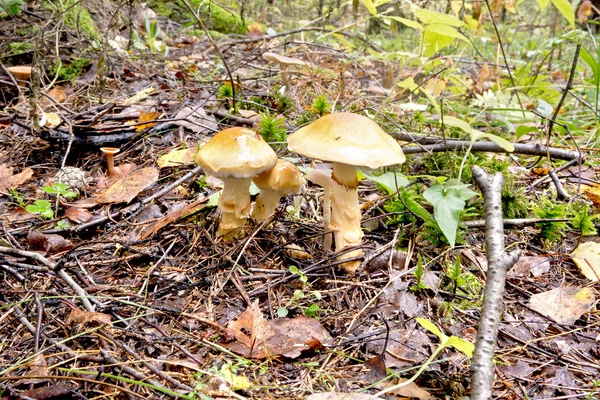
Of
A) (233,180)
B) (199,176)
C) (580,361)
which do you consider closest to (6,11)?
(199,176)

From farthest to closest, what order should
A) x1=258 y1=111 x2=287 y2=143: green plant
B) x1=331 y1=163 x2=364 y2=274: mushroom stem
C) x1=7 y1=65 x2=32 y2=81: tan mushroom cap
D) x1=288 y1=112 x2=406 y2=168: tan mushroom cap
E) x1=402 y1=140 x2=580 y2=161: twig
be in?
x1=7 y1=65 x2=32 y2=81: tan mushroom cap
x1=258 y1=111 x2=287 y2=143: green plant
x1=402 y1=140 x2=580 y2=161: twig
x1=331 y1=163 x2=364 y2=274: mushroom stem
x1=288 y1=112 x2=406 y2=168: tan mushroom cap

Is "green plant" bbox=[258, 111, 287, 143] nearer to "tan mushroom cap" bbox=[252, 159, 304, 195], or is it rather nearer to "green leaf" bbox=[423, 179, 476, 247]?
"tan mushroom cap" bbox=[252, 159, 304, 195]

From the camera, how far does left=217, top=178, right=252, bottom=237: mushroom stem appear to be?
8.01 ft

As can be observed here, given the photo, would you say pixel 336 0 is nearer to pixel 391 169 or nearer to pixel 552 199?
pixel 391 169

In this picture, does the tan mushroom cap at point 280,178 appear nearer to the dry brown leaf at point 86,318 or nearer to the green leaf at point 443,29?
the dry brown leaf at point 86,318

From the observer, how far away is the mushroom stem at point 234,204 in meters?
2.44

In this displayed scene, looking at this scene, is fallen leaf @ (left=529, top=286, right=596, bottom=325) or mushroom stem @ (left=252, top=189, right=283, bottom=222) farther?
mushroom stem @ (left=252, top=189, right=283, bottom=222)

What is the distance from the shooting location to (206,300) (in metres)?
2.22

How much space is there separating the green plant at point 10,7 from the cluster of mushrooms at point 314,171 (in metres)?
4.35

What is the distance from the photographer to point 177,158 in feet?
11.6

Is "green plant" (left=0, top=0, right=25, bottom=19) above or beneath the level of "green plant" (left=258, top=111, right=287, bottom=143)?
above

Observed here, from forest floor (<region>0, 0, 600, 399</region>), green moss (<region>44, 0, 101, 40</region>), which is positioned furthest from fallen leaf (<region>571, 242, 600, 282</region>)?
green moss (<region>44, 0, 101, 40</region>)

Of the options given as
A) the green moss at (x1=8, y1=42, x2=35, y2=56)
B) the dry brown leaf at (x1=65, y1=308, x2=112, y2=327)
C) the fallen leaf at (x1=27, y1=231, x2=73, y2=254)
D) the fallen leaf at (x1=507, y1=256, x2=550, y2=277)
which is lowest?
the fallen leaf at (x1=27, y1=231, x2=73, y2=254)

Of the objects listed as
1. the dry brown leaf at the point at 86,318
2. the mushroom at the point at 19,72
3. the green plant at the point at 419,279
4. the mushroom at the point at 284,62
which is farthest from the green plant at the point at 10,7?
the green plant at the point at 419,279
